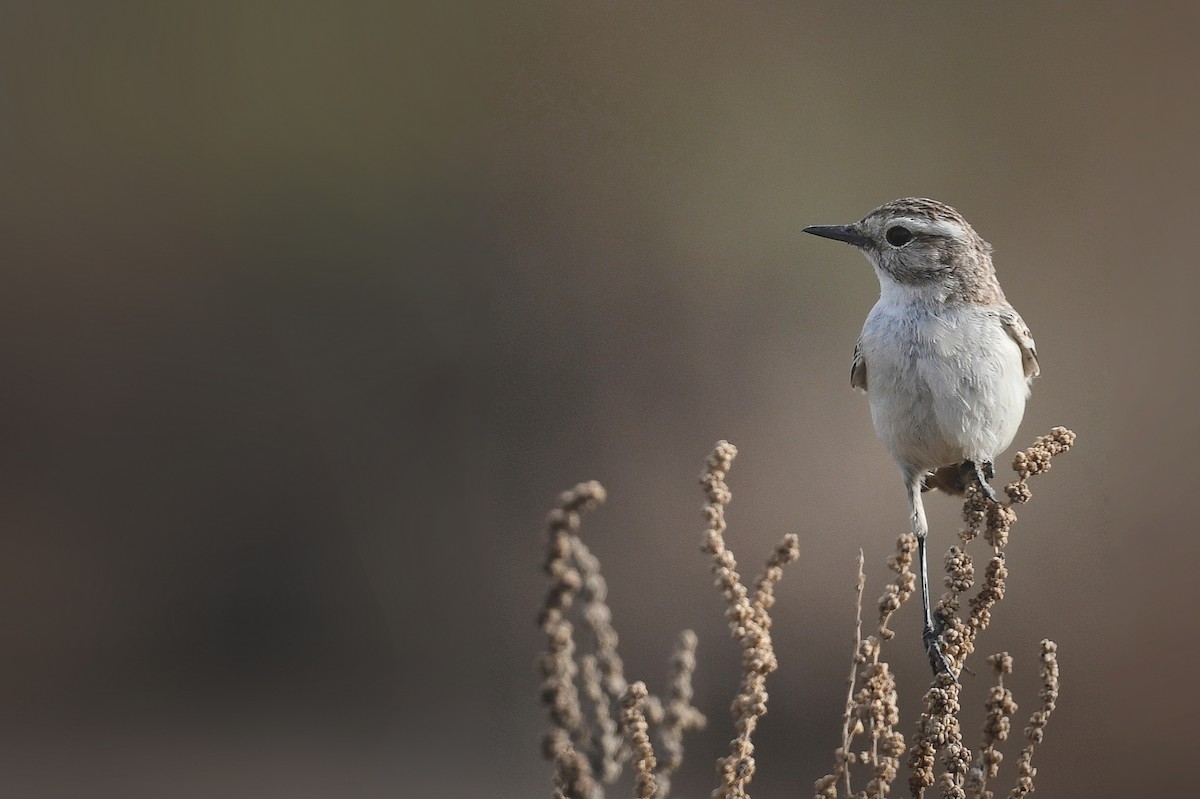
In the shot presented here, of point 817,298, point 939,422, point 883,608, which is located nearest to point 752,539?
point 817,298

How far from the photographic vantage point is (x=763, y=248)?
574cm

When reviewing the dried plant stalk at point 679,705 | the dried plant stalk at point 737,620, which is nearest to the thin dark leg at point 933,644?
the dried plant stalk at point 737,620

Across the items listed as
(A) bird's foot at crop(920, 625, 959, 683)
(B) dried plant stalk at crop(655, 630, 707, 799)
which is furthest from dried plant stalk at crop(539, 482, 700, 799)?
(A) bird's foot at crop(920, 625, 959, 683)

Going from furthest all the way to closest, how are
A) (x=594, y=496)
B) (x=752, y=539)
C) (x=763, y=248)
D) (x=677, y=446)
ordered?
1. (x=763, y=248)
2. (x=677, y=446)
3. (x=752, y=539)
4. (x=594, y=496)

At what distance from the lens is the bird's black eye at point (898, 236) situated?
8.01ft

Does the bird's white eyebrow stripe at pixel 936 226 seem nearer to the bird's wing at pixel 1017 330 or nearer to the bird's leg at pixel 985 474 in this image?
the bird's wing at pixel 1017 330

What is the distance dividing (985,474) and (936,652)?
524 millimetres

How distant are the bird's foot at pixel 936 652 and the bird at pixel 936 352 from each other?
0.32ft

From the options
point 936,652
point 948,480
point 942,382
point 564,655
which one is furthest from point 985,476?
point 564,655

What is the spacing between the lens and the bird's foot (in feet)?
6.38

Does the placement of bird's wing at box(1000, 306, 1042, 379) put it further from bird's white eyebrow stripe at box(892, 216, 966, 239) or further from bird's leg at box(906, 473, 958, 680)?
bird's leg at box(906, 473, 958, 680)

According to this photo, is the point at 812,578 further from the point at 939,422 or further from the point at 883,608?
the point at 883,608

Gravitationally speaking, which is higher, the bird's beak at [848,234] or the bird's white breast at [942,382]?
the bird's beak at [848,234]

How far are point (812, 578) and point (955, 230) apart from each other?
2738 mm
